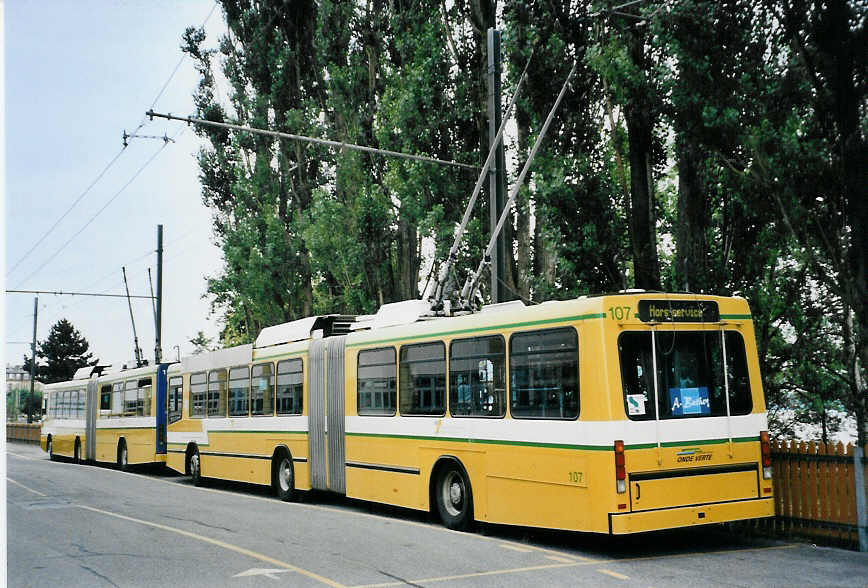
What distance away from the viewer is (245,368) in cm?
1964

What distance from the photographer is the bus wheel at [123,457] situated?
2816 cm

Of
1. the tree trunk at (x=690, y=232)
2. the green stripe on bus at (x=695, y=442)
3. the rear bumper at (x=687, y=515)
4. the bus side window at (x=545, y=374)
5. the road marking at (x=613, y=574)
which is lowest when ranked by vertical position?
the road marking at (x=613, y=574)

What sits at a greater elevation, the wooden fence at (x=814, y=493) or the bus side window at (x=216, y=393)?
the bus side window at (x=216, y=393)

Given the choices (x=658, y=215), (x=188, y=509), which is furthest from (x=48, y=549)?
(x=658, y=215)

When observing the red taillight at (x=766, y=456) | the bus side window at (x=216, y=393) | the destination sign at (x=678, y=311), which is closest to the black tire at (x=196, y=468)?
the bus side window at (x=216, y=393)

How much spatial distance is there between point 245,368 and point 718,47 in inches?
436

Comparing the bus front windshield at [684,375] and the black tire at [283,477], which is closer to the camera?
the bus front windshield at [684,375]

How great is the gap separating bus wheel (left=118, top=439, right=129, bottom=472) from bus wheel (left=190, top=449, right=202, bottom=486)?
6.77 metres

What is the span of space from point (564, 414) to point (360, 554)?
2.72 m

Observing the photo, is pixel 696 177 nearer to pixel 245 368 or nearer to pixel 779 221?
pixel 779 221

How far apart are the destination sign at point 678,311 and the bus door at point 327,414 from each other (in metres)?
6.67

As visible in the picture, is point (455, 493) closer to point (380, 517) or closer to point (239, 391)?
point (380, 517)

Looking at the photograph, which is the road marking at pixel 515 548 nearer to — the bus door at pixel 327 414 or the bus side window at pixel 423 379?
the bus side window at pixel 423 379

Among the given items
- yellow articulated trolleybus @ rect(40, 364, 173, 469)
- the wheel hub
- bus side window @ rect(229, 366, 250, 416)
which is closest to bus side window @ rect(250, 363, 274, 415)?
bus side window @ rect(229, 366, 250, 416)
